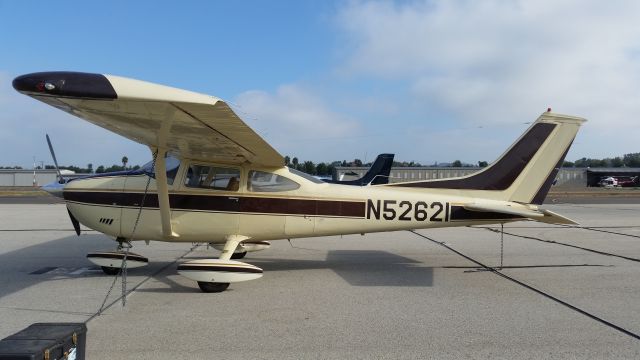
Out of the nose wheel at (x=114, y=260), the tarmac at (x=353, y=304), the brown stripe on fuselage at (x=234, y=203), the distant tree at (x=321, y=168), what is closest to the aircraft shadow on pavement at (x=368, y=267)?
the tarmac at (x=353, y=304)

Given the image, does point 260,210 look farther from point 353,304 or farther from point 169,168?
point 353,304

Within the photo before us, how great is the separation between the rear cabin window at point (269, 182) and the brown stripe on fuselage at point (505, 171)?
1831 millimetres

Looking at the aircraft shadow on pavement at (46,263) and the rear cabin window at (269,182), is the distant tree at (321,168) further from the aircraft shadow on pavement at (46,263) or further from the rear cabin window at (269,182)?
the rear cabin window at (269,182)

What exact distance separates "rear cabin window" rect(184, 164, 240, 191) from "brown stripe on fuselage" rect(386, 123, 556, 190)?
9.09 feet

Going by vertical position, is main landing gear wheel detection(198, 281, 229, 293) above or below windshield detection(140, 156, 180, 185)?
below

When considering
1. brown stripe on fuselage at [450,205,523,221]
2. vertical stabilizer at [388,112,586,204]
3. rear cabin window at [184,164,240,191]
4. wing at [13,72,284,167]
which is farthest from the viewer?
vertical stabilizer at [388,112,586,204]

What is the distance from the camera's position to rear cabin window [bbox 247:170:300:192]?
284 inches

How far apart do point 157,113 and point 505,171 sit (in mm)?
5655

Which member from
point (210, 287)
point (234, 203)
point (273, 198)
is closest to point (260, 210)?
point (273, 198)

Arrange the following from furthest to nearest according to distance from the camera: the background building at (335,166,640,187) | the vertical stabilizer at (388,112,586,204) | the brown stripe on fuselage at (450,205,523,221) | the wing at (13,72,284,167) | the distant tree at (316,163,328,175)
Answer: the distant tree at (316,163,328,175), the background building at (335,166,640,187), the vertical stabilizer at (388,112,586,204), the brown stripe on fuselage at (450,205,523,221), the wing at (13,72,284,167)

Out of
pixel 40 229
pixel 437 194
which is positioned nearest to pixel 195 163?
pixel 437 194

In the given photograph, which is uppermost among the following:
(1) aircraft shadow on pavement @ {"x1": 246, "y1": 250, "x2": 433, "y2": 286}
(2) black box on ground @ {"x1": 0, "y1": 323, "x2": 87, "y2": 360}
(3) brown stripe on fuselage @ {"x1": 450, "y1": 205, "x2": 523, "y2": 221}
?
(3) brown stripe on fuselage @ {"x1": 450, "y1": 205, "x2": 523, "y2": 221}

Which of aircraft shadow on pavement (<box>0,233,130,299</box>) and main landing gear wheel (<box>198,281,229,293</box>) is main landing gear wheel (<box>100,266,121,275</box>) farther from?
main landing gear wheel (<box>198,281,229,293</box>)

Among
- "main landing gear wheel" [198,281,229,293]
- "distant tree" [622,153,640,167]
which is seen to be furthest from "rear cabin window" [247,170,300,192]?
"distant tree" [622,153,640,167]
